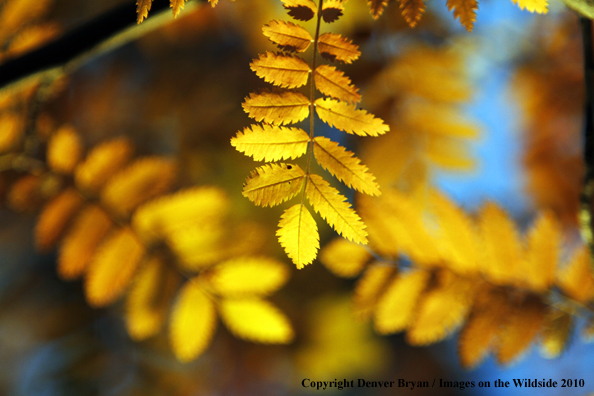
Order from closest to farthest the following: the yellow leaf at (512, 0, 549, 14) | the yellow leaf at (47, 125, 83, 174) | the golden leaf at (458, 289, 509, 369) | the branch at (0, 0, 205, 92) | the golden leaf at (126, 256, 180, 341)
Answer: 1. the yellow leaf at (512, 0, 549, 14)
2. the branch at (0, 0, 205, 92)
3. the golden leaf at (458, 289, 509, 369)
4. the golden leaf at (126, 256, 180, 341)
5. the yellow leaf at (47, 125, 83, 174)

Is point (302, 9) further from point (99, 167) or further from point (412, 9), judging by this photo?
point (99, 167)

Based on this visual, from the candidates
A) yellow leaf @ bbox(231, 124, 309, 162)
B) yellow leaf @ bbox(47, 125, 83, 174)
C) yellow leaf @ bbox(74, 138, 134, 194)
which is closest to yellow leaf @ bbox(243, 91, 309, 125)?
yellow leaf @ bbox(231, 124, 309, 162)

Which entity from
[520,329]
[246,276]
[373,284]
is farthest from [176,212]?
[520,329]

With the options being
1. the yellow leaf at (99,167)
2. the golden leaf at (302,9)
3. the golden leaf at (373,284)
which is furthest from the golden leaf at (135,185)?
the golden leaf at (302,9)

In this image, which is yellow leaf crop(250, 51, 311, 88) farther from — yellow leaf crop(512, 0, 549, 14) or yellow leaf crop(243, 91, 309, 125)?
yellow leaf crop(512, 0, 549, 14)

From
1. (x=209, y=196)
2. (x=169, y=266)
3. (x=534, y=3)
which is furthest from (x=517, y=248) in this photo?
(x=169, y=266)

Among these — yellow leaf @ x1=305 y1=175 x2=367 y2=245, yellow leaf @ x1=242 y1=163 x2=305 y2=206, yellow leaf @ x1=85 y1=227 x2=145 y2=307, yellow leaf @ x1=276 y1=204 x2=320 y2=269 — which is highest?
yellow leaf @ x1=242 y1=163 x2=305 y2=206
